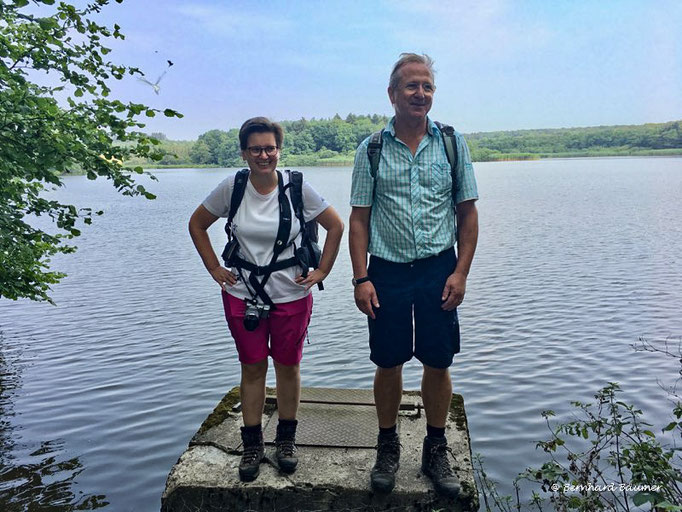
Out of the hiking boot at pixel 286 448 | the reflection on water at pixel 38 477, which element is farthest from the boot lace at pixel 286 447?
the reflection on water at pixel 38 477

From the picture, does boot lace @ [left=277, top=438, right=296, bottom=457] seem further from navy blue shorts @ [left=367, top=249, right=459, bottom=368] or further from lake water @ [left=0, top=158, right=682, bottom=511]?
lake water @ [left=0, top=158, right=682, bottom=511]

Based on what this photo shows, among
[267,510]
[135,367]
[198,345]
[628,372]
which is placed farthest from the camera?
[198,345]

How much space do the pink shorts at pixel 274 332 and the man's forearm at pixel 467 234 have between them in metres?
0.94

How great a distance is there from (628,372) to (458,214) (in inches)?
220

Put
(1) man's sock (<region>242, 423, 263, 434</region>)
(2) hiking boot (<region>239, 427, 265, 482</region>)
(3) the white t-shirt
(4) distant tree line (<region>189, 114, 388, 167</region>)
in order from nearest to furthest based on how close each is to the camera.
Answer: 1. (3) the white t-shirt
2. (2) hiking boot (<region>239, 427, 265, 482</region>)
3. (1) man's sock (<region>242, 423, 263, 434</region>)
4. (4) distant tree line (<region>189, 114, 388, 167</region>)

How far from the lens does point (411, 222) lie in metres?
3.54

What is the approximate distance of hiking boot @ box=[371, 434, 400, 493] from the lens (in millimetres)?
3652

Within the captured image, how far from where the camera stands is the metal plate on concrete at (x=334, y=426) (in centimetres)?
432

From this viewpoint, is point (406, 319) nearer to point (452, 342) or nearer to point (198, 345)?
point (452, 342)

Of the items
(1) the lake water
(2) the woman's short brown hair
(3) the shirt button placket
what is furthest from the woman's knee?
(1) the lake water

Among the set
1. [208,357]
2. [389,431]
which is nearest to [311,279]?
[389,431]

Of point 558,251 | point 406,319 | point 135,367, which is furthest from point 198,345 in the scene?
point 558,251

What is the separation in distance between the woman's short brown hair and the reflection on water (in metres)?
3.41

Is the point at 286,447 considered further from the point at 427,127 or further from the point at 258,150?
the point at 427,127
